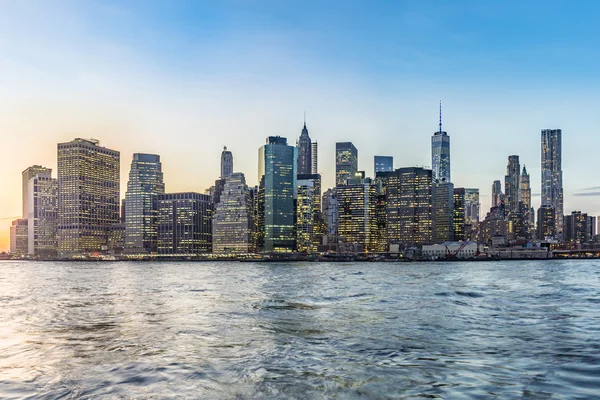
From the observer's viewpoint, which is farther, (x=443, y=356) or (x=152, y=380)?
(x=443, y=356)

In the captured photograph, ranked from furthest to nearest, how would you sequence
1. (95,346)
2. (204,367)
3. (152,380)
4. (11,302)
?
1. (11,302)
2. (95,346)
3. (204,367)
4. (152,380)

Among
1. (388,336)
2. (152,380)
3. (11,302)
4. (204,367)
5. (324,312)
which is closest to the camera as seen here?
(152,380)

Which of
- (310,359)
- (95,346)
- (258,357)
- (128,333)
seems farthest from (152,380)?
(128,333)

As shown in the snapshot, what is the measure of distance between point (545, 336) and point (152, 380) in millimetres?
25093

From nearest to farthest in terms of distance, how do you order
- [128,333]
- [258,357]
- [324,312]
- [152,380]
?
[152,380] → [258,357] → [128,333] → [324,312]

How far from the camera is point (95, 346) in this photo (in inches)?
1255

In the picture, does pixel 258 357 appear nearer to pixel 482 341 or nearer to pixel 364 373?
pixel 364 373

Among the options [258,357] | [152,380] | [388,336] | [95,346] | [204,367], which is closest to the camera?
[152,380]

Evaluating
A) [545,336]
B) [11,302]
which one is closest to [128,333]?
[545,336]

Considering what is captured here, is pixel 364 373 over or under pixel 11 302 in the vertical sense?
over

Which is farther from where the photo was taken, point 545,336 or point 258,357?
point 545,336

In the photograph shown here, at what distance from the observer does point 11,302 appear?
6350cm

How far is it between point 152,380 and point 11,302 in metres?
49.8

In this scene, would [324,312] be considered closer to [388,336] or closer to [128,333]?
[388,336]
